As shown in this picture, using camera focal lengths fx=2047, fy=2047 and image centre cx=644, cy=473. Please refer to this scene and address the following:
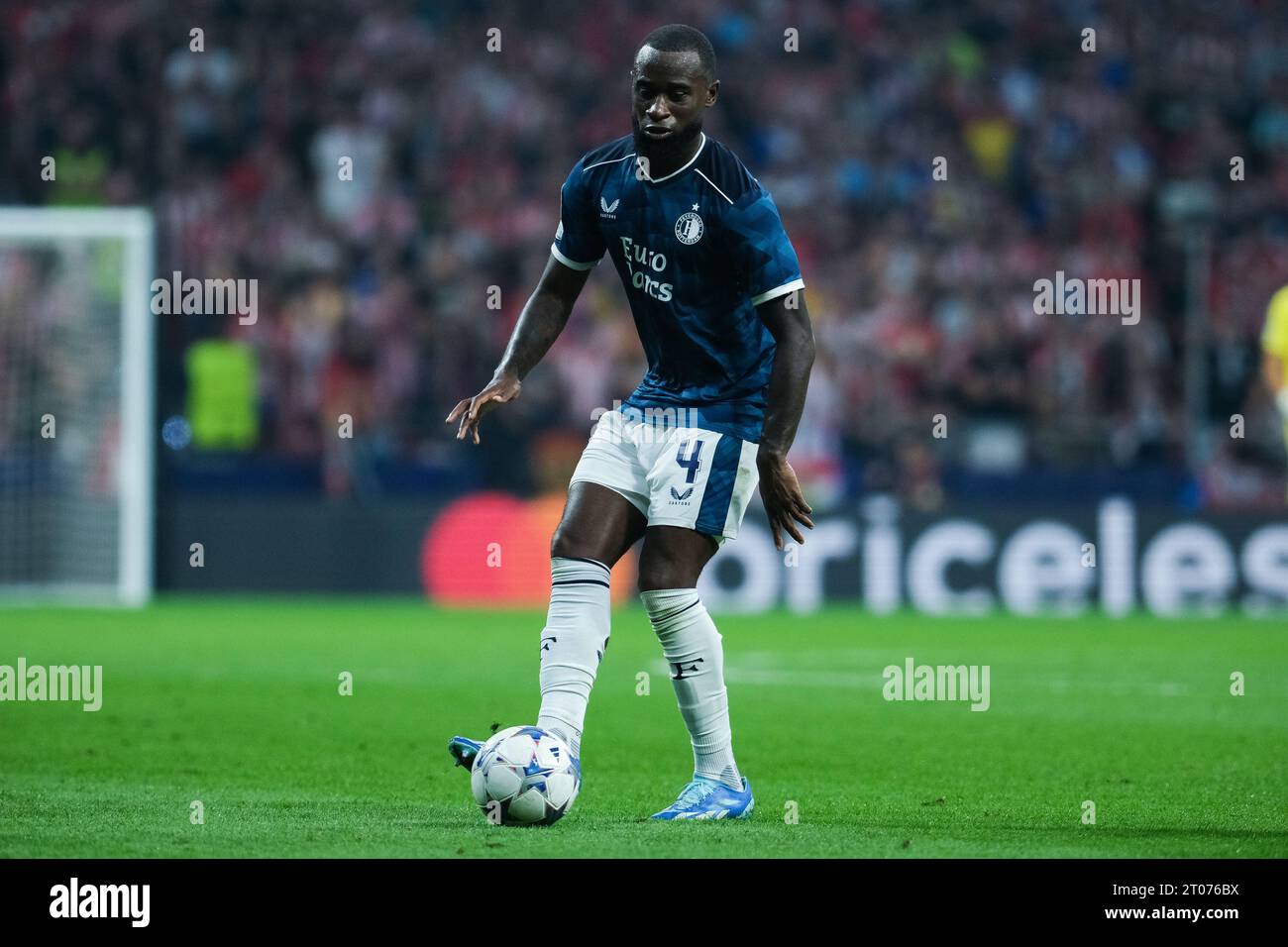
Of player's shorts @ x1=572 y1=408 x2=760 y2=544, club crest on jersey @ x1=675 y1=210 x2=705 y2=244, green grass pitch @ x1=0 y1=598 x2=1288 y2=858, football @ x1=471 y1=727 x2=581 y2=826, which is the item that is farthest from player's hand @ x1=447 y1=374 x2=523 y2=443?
green grass pitch @ x1=0 y1=598 x2=1288 y2=858

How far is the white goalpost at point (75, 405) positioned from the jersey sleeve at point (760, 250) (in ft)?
38.3

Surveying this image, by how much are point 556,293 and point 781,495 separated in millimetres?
1174

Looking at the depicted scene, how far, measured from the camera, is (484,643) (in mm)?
13609

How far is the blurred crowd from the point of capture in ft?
60.7

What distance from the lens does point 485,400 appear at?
6.32 m

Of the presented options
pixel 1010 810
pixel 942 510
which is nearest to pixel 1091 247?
pixel 942 510

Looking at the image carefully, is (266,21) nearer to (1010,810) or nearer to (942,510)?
(942,510)

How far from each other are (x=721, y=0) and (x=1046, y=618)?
937cm

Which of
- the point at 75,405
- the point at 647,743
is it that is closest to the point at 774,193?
the point at 75,405

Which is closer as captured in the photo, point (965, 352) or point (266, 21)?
point (965, 352)

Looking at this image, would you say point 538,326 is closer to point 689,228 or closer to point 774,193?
point 689,228

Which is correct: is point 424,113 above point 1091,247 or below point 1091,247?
above

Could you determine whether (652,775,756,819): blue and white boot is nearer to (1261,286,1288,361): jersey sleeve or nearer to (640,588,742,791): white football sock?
(640,588,742,791): white football sock

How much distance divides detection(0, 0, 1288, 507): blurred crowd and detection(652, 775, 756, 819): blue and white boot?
37.5 feet
